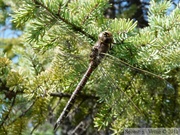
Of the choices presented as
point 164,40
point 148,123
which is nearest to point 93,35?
point 164,40

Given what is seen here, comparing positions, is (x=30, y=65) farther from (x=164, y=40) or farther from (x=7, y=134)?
(x=164, y=40)

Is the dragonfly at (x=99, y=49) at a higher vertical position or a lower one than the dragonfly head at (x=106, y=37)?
lower

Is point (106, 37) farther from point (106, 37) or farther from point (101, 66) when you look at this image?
point (101, 66)

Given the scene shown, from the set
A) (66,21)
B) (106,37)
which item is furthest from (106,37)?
(66,21)

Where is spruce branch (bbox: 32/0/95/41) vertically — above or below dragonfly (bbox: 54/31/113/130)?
above

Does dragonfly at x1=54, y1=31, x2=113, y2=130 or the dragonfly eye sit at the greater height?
the dragonfly eye

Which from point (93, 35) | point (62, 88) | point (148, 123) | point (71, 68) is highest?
point (93, 35)

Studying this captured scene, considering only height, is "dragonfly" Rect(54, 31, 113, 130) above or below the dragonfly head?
below

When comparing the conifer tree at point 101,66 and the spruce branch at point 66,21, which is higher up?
the spruce branch at point 66,21
